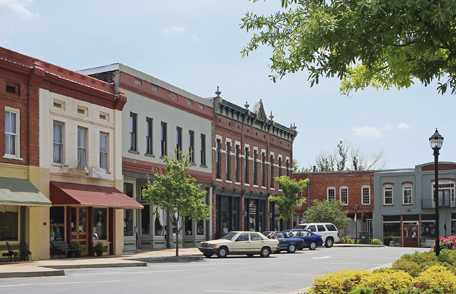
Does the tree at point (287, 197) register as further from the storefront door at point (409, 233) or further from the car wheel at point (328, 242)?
the storefront door at point (409, 233)

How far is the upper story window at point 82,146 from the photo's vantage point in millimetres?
33506

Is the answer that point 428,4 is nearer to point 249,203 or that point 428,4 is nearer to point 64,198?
point 64,198

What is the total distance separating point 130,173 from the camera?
38469mm

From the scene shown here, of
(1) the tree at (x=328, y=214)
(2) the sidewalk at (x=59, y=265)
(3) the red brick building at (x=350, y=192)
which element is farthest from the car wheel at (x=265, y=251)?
(3) the red brick building at (x=350, y=192)

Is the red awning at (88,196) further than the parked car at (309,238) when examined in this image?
No

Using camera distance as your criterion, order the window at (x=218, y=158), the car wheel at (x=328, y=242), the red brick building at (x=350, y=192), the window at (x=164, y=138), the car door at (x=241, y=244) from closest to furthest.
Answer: the car door at (x=241, y=244), the window at (x=164, y=138), the window at (x=218, y=158), the car wheel at (x=328, y=242), the red brick building at (x=350, y=192)

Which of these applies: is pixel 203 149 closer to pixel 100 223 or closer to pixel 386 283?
pixel 100 223

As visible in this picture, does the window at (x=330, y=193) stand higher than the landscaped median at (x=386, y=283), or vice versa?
the window at (x=330, y=193)

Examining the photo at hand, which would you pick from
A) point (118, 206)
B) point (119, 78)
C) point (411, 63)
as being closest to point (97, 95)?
point (119, 78)

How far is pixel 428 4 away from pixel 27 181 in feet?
81.8

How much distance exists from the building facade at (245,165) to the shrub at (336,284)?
37.9m

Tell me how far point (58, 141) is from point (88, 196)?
284cm

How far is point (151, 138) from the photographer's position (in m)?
40.8

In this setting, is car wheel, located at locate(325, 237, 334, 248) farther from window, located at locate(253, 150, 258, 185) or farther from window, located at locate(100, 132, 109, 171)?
window, located at locate(100, 132, 109, 171)
